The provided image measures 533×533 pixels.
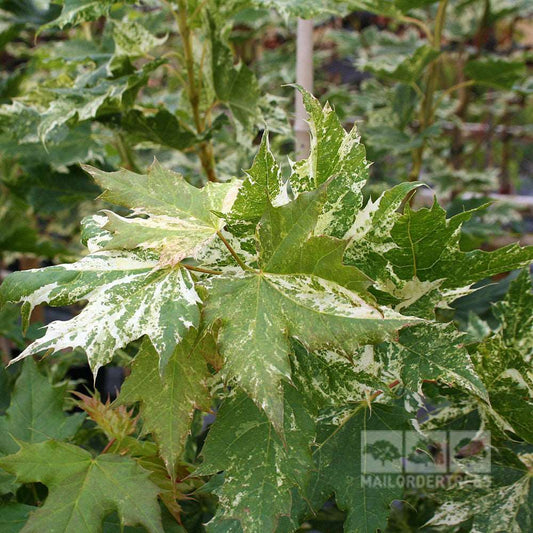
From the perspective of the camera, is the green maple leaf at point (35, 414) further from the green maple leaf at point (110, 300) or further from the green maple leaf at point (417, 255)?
the green maple leaf at point (417, 255)

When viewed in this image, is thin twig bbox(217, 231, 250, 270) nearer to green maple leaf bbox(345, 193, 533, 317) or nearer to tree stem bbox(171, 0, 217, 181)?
green maple leaf bbox(345, 193, 533, 317)

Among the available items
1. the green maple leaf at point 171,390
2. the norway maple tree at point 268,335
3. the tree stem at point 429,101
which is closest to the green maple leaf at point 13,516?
the norway maple tree at point 268,335

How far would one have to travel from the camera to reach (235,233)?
0.42 metres

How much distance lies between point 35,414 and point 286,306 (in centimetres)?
30

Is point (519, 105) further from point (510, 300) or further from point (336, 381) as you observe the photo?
point (336, 381)

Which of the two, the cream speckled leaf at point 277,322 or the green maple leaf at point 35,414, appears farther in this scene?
the green maple leaf at point 35,414

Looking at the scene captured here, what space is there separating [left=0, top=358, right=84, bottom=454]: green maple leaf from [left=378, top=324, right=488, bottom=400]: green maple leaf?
11.8 inches

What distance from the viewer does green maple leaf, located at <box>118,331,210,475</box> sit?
39 cm

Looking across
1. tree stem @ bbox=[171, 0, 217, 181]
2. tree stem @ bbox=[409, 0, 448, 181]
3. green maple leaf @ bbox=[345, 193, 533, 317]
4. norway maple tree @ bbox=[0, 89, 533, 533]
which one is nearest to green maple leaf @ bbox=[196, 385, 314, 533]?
norway maple tree @ bbox=[0, 89, 533, 533]

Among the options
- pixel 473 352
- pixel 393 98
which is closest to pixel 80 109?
pixel 473 352

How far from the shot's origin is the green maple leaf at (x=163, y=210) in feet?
1.28

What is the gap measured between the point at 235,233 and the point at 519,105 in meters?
2.20

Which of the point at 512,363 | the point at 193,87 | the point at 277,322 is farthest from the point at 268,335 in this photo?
the point at 193,87

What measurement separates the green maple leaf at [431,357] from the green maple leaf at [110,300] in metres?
0.15
